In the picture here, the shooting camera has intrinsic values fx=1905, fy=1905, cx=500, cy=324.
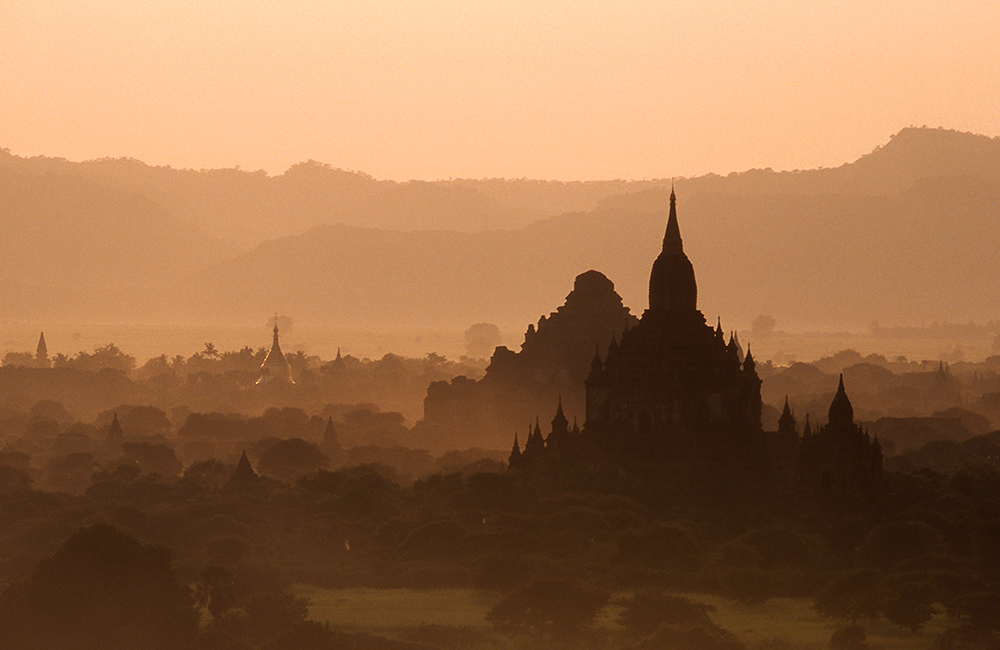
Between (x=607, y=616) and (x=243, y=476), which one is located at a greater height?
(x=243, y=476)

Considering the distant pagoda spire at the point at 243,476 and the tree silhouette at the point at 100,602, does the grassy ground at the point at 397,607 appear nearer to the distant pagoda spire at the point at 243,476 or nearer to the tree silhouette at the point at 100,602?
the tree silhouette at the point at 100,602

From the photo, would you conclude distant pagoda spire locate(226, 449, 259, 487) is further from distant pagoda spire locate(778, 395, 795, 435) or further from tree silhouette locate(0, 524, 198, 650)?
tree silhouette locate(0, 524, 198, 650)

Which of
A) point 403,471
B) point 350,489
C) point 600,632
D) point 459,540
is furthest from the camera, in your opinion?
point 403,471

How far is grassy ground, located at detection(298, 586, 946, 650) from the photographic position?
6938 centimetres

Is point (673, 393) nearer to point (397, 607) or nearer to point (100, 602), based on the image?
point (397, 607)

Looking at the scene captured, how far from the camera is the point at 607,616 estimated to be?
72125mm

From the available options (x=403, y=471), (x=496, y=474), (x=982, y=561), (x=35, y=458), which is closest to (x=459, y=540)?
(x=496, y=474)

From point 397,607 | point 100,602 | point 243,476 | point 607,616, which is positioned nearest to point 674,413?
point 607,616

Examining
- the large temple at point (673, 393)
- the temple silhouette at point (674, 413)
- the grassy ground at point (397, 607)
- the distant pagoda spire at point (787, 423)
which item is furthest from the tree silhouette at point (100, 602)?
the distant pagoda spire at point (787, 423)

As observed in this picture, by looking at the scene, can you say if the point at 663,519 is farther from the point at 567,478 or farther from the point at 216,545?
the point at 216,545

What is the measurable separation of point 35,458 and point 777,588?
275 ft

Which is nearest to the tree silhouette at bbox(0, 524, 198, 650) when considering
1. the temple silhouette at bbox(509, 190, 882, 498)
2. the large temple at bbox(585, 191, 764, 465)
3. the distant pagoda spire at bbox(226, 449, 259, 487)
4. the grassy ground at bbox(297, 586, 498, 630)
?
the grassy ground at bbox(297, 586, 498, 630)

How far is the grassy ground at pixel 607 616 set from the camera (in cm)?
6938

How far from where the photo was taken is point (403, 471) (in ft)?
413
